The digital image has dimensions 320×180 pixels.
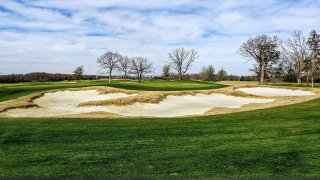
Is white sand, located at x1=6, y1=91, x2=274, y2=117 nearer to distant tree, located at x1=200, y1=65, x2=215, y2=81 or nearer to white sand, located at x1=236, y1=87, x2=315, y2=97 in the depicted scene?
white sand, located at x1=236, y1=87, x2=315, y2=97

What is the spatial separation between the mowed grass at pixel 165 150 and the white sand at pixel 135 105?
9613 mm

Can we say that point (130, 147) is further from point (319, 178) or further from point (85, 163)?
point (319, 178)

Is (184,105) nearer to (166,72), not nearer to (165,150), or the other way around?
(165,150)

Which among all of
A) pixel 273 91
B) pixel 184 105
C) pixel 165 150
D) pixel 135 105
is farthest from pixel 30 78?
pixel 165 150

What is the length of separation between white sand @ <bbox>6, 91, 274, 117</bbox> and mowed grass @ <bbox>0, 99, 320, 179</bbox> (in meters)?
9.61

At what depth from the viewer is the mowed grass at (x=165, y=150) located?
35.1ft

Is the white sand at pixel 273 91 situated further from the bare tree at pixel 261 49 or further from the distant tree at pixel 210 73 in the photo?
the distant tree at pixel 210 73

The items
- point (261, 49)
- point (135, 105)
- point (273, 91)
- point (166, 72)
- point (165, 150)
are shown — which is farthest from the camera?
point (166, 72)

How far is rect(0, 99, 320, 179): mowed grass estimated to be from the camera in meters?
10.7

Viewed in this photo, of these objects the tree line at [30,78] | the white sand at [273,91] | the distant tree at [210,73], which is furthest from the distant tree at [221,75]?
the white sand at [273,91]

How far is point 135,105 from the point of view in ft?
A: 106

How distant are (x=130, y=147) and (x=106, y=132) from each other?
384 cm

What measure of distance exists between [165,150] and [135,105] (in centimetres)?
1895

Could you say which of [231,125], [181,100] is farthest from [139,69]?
[231,125]
